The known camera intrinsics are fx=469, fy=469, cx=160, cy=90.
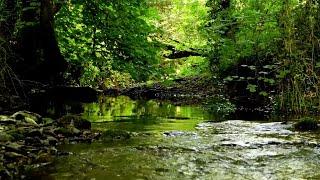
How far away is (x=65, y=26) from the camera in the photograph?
13.1m

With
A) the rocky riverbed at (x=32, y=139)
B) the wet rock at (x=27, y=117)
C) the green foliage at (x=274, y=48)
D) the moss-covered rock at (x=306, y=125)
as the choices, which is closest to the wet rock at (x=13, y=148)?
the rocky riverbed at (x=32, y=139)

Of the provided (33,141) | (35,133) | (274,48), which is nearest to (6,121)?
(35,133)

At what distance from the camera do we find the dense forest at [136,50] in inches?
355

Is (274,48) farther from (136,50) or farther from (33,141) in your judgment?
(33,141)

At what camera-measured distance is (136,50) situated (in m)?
10.9

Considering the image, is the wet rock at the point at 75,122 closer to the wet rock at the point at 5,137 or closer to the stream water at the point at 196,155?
the stream water at the point at 196,155

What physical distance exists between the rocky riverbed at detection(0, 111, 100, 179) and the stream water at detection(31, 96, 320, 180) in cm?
25

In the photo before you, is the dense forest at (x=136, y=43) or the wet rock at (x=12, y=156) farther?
the dense forest at (x=136, y=43)

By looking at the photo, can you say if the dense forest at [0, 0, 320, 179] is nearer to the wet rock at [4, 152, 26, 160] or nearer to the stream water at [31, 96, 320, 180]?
the stream water at [31, 96, 320, 180]

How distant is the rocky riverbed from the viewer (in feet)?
17.8

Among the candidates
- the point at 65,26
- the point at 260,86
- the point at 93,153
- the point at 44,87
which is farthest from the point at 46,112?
the point at 260,86

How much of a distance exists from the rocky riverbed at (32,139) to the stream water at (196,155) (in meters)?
0.25

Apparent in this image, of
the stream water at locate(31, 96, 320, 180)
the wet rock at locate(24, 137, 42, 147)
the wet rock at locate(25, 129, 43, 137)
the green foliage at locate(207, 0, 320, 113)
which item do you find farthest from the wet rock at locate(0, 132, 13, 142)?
the green foliage at locate(207, 0, 320, 113)

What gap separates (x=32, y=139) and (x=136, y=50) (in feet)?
15.1
